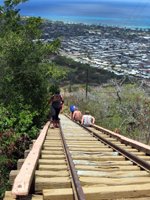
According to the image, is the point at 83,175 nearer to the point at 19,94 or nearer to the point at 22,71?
the point at 19,94

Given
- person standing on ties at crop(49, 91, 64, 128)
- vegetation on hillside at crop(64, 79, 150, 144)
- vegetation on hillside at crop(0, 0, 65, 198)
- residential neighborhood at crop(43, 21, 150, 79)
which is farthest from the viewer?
residential neighborhood at crop(43, 21, 150, 79)

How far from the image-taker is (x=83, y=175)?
790 centimetres

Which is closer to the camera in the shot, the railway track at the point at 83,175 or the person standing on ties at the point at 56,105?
the railway track at the point at 83,175

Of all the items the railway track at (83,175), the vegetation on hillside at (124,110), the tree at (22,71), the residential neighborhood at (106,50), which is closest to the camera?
the railway track at (83,175)

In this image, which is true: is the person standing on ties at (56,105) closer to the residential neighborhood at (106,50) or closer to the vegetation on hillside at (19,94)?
the vegetation on hillside at (19,94)

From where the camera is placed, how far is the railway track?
21.1 feet

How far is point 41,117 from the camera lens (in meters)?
23.7

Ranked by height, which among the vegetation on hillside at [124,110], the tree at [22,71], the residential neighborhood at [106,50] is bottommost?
the vegetation on hillside at [124,110]

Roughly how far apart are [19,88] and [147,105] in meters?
8.45

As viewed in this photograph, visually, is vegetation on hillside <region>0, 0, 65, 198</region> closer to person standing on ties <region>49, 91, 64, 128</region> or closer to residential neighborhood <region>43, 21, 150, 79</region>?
person standing on ties <region>49, 91, 64, 128</region>

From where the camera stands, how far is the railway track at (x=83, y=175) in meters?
6.44

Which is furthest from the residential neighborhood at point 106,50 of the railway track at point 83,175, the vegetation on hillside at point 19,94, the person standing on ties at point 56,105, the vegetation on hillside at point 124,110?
the railway track at point 83,175

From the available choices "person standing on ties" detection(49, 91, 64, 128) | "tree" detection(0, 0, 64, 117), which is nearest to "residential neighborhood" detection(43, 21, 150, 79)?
"tree" detection(0, 0, 64, 117)

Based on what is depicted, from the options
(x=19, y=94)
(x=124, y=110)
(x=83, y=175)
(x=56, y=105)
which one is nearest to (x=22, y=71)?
(x=19, y=94)
